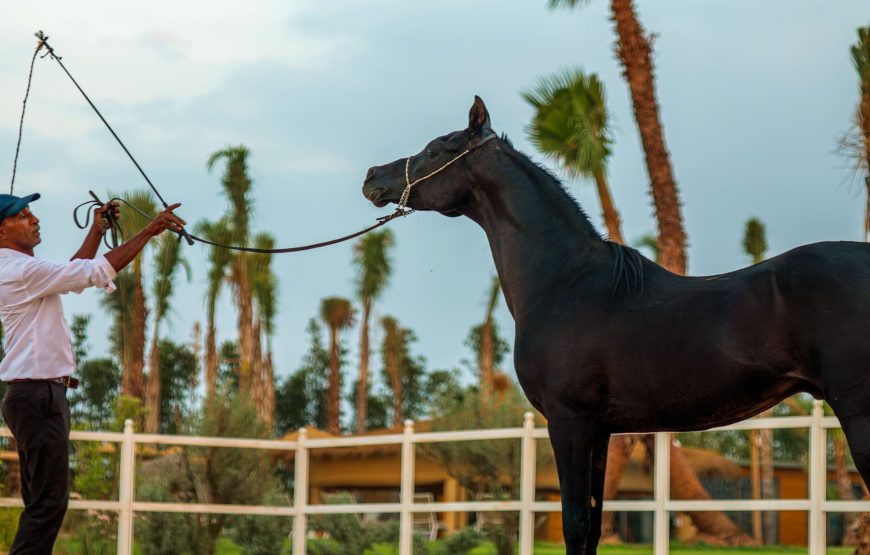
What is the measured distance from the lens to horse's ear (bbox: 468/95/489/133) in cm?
564

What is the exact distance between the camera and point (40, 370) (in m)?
5.16

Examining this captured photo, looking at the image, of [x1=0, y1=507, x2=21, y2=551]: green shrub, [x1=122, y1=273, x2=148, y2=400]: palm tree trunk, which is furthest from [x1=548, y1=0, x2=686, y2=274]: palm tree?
[x1=122, y1=273, x2=148, y2=400]: palm tree trunk

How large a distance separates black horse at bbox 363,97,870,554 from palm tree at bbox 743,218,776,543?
19.6 metres

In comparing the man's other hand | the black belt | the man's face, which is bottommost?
the black belt

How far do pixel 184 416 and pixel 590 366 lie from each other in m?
8.73

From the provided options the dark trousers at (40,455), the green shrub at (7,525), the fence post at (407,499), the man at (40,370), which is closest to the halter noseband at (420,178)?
the man at (40,370)

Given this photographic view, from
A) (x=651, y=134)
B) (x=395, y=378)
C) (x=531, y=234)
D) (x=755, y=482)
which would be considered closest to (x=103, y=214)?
(x=531, y=234)

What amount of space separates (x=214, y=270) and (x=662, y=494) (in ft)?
87.5

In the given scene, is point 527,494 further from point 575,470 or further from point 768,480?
point 768,480

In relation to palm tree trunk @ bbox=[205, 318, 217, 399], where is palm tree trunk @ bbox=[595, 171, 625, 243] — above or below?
above

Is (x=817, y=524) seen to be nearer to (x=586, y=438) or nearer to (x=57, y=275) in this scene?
(x=586, y=438)

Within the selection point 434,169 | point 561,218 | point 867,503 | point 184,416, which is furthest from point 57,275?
point 184,416

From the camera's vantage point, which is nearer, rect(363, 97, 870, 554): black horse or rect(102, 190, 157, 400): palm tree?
rect(363, 97, 870, 554): black horse

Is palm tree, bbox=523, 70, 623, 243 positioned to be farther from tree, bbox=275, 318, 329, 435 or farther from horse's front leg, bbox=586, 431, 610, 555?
tree, bbox=275, 318, 329, 435
